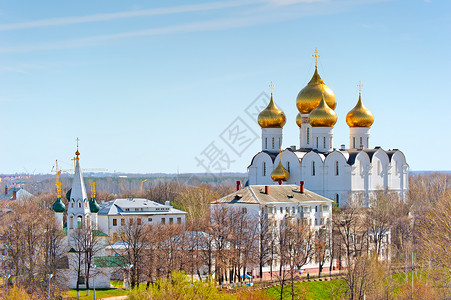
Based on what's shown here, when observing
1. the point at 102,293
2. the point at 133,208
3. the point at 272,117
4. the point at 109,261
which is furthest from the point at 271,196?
the point at 102,293

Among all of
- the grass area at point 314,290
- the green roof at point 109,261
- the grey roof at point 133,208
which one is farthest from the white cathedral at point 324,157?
the green roof at point 109,261

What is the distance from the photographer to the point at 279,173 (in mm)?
60250

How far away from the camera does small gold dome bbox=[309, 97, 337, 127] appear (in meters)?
60.4

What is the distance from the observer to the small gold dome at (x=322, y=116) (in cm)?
6038

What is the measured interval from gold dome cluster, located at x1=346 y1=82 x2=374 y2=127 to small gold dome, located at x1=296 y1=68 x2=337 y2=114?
5.28 ft

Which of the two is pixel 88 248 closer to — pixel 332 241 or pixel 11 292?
pixel 11 292

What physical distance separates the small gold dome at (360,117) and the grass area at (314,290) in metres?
18.4

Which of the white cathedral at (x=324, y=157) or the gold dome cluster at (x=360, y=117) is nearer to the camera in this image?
the white cathedral at (x=324, y=157)

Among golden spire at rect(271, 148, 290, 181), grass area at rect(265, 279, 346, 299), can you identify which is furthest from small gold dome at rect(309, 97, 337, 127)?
grass area at rect(265, 279, 346, 299)

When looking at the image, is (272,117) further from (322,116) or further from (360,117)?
(360,117)

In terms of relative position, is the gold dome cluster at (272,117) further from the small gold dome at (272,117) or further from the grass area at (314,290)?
the grass area at (314,290)

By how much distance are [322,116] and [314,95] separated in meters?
2.82

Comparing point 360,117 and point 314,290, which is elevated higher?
point 360,117

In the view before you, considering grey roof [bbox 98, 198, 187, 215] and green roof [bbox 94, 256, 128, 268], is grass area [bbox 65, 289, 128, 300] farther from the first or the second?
grey roof [bbox 98, 198, 187, 215]
